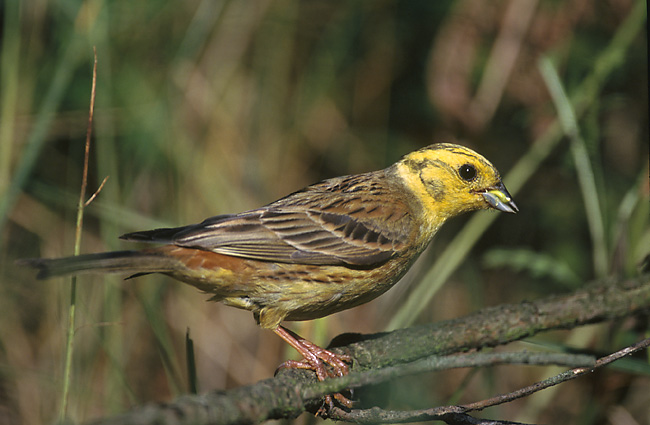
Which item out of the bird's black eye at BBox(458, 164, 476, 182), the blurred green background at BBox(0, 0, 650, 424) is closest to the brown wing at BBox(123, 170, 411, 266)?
the bird's black eye at BBox(458, 164, 476, 182)

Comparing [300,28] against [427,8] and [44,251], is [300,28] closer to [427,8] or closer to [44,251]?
[427,8]

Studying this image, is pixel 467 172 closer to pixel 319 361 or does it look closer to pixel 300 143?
pixel 319 361

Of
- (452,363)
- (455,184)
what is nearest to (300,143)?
(455,184)

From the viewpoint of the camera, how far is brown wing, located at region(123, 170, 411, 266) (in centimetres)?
302

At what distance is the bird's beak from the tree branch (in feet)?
1.62

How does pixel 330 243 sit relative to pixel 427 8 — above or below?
below

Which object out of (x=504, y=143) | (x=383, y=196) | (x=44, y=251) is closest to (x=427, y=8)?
(x=504, y=143)

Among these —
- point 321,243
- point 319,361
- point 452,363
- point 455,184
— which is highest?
point 455,184

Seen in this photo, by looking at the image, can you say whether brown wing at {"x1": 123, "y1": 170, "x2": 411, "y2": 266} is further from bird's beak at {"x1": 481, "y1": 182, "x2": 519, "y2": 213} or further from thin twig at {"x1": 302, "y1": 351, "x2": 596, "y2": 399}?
thin twig at {"x1": 302, "y1": 351, "x2": 596, "y2": 399}

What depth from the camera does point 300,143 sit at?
18.7 ft

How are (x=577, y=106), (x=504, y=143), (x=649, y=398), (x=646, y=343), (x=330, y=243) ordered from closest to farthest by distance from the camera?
(x=646, y=343)
(x=330, y=243)
(x=577, y=106)
(x=649, y=398)
(x=504, y=143)

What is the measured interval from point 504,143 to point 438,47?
1012 mm

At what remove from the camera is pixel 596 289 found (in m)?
3.47

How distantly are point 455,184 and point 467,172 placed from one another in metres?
0.09
